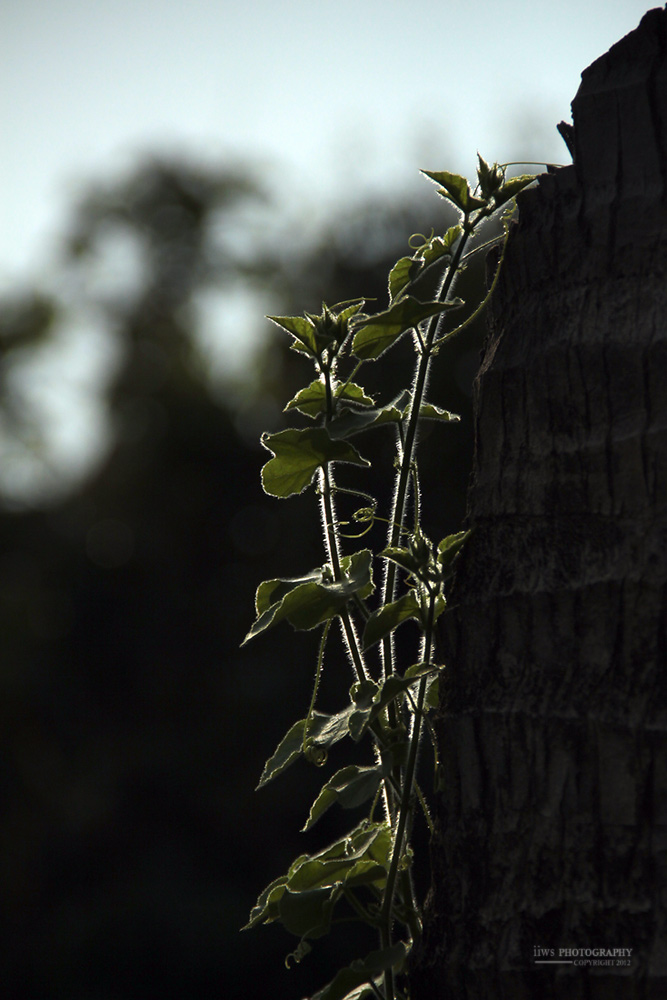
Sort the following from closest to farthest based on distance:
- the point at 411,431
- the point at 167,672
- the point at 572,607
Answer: the point at 572,607 → the point at 411,431 → the point at 167,672

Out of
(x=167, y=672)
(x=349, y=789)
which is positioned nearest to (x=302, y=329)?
(x=349, y=789)

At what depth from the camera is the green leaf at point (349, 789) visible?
1008 mm

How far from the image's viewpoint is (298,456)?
108 cm

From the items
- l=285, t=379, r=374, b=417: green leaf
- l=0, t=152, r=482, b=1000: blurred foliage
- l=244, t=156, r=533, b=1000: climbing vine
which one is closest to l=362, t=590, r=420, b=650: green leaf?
l=244, t=156, r=533, b=1000: climbing vine

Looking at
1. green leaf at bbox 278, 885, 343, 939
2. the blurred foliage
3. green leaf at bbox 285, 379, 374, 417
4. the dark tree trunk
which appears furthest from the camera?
the blurred foliage

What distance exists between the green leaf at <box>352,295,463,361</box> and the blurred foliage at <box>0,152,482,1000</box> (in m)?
4.58

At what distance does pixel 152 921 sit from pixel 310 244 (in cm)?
747

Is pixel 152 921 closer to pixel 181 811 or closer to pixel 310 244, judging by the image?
pixel 181 811

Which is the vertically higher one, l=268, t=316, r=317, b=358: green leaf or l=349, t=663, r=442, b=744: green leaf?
l=268, t=316, r=317, b=358: green leaf

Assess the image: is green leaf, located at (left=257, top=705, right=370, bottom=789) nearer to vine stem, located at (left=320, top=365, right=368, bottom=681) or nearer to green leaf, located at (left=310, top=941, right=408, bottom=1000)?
vine stem, located at (left=320, top=365, right=368, bottom=681)

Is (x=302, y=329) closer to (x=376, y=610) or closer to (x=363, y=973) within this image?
(x=376, y=610)

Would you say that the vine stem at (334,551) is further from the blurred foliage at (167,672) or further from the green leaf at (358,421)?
the blurred foliage at (167,672)

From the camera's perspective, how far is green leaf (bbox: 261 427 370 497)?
3.38ft

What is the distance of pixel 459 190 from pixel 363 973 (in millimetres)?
941
